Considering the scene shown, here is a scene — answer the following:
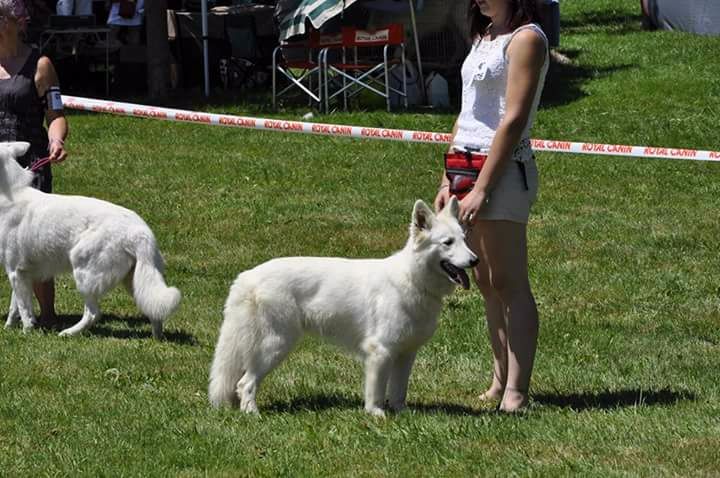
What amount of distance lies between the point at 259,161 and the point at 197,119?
3.74m

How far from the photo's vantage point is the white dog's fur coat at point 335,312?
18.7ft

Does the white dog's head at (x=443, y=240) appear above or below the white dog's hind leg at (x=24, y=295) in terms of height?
above

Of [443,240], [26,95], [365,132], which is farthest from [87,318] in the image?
[365,132]

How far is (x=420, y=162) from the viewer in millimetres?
14484

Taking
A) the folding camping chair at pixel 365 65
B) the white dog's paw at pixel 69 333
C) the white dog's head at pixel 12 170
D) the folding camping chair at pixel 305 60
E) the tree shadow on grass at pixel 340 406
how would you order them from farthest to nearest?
the folding camping chair at pixel 305 60 < the folding camping chair at pixel 365 65 < the white dog's paw at pixel 69 333 < the white dog's head at pixel 12 170 < the tree shadow on grass at pixel 340 406

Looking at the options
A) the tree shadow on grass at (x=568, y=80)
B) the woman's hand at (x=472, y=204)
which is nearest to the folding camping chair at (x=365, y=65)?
the tree shadow on grass at (x=568, y=80)

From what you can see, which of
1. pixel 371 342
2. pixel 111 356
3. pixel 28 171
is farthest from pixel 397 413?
pixel 28 171

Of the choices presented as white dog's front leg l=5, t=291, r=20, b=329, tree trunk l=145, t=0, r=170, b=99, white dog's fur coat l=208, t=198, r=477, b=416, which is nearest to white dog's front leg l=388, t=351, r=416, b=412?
white dog's fur coat l=208, t=198, r=477, b=416

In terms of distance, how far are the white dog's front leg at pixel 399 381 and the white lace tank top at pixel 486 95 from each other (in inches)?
41.6

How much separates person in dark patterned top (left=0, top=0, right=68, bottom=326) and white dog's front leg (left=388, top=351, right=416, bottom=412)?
2836 millimetres

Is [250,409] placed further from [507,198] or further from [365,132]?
[365,132]

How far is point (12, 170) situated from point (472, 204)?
3431 mm

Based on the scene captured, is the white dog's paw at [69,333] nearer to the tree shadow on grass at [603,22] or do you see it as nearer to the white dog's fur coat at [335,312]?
the white dog's fur coat at [335,312]

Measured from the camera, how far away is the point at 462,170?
5.70 metres
